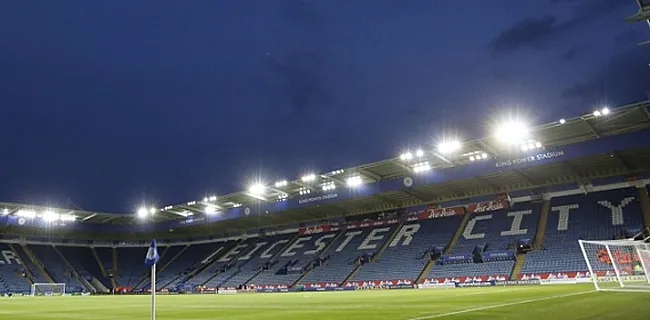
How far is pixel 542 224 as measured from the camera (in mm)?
37750

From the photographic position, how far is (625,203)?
35281mm


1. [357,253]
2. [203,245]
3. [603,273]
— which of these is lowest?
[603,273]

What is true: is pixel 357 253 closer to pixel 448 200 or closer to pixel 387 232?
pixel 387 232

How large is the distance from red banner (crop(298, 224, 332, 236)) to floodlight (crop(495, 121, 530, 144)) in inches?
914

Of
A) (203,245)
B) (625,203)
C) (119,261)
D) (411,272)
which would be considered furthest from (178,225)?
(625,203)

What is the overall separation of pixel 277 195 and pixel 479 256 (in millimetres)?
22131

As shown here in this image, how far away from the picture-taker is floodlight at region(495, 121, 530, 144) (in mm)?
32750

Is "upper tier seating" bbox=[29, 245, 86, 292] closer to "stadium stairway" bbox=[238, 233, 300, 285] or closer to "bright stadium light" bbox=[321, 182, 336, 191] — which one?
"stadium stairway" bbox=[238, 233, 300, 285]

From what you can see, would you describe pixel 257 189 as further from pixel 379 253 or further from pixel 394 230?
pixel 394 230

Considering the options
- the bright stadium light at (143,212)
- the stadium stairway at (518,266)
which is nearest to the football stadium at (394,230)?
the stadium stairway at (518,266)

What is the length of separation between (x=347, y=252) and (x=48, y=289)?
31011 millimetres

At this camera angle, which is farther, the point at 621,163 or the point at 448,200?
the point at 448,200

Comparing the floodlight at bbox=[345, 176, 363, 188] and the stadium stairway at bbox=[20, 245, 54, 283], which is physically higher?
the floodlight at bbox=[345, 176, 363, 188]

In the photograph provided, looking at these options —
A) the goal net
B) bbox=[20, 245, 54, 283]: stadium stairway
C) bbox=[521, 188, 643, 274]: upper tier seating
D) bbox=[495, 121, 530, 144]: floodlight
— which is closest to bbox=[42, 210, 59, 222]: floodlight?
bbox=[20, 245, 54, 283]: stadium stairway
